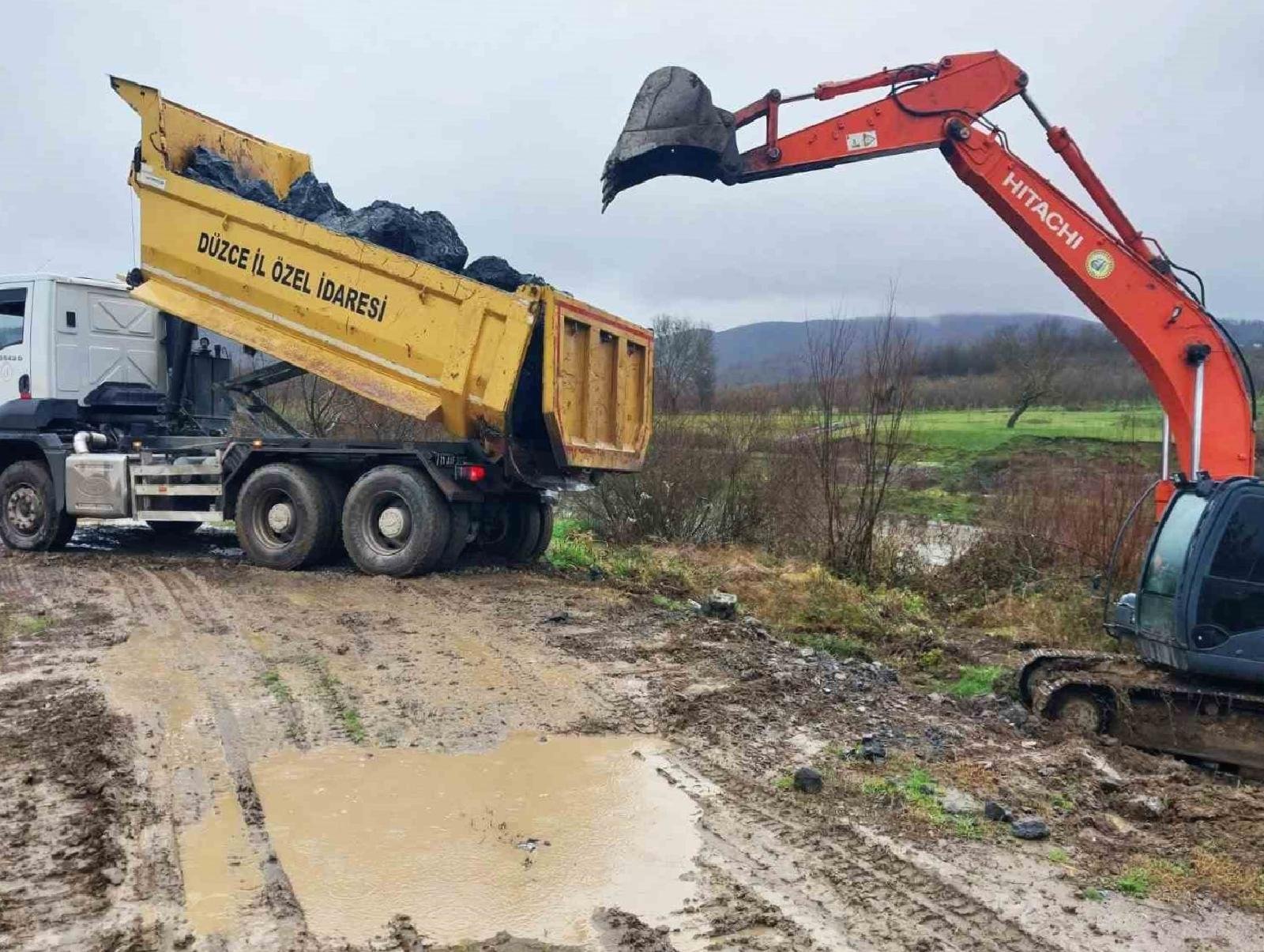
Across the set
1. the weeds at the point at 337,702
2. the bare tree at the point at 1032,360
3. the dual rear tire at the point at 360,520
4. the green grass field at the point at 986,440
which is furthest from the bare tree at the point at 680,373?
the bare tree at the point at 1032,360

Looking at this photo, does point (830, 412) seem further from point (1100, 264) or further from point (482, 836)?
point (482, 836)

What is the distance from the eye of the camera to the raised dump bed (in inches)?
364

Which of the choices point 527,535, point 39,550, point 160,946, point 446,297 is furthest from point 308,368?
point 160,946

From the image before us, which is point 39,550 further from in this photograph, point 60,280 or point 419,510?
point 419,510

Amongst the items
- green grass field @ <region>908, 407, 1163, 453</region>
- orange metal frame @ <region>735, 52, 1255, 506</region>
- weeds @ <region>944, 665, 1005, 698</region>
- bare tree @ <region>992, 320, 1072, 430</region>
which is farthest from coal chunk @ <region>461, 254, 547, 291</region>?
bare tree @ <region>992, 320, 1072, 430</region>

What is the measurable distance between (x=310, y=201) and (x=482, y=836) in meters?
8.88

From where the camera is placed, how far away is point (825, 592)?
10.1 m

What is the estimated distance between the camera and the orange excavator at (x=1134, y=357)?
18.6 feet

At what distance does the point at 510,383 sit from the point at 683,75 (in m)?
2.92

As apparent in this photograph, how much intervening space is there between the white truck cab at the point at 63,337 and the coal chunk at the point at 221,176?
1.77 metres

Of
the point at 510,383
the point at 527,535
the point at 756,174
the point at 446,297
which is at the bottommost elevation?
the point at 527,535

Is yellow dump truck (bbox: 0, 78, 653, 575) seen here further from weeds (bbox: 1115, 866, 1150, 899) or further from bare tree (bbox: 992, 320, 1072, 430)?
bare tree (bbox: 992, 320, 1072, 430)

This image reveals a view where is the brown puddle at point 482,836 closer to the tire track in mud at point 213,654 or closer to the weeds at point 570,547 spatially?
the tire track in mud at point 213,654

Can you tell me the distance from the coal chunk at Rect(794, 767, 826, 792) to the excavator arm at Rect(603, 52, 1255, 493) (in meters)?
3.49
